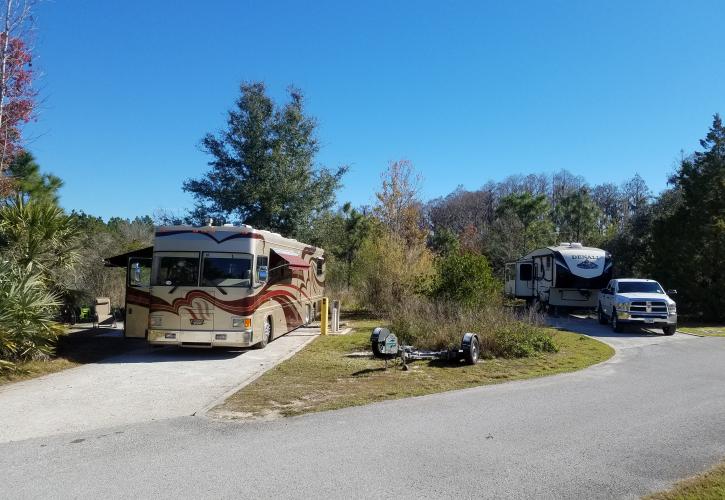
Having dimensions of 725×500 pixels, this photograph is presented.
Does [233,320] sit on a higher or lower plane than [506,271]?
lower

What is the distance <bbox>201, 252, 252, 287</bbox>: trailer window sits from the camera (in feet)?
40.8

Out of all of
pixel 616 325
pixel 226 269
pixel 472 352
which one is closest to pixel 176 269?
pixel 226 269

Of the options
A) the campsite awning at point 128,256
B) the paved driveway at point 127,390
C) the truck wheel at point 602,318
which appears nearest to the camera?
the paved driveway at point 127,390

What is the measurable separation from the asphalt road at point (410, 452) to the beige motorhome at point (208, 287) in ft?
17.5

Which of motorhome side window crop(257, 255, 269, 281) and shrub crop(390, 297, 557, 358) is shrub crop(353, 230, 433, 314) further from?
motorhome side window crop(257, 255, 269, 281)

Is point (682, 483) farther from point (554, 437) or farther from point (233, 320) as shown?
point (233, 320)

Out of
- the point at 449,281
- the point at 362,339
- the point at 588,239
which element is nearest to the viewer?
the point at 362,339

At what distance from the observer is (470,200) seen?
62812mm

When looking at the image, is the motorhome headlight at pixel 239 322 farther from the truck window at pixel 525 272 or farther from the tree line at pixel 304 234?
the truck window at pixel 525 272

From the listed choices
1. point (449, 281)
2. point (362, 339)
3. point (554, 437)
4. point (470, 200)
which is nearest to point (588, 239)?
point (470, 200)

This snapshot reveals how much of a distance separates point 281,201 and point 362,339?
11.4 metres

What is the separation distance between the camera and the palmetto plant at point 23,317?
31.2 ft

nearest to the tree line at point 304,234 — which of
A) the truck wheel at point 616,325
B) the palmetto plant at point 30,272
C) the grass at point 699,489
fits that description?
the palmetto plant at point 30,272

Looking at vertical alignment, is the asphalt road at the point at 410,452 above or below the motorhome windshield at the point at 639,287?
below
